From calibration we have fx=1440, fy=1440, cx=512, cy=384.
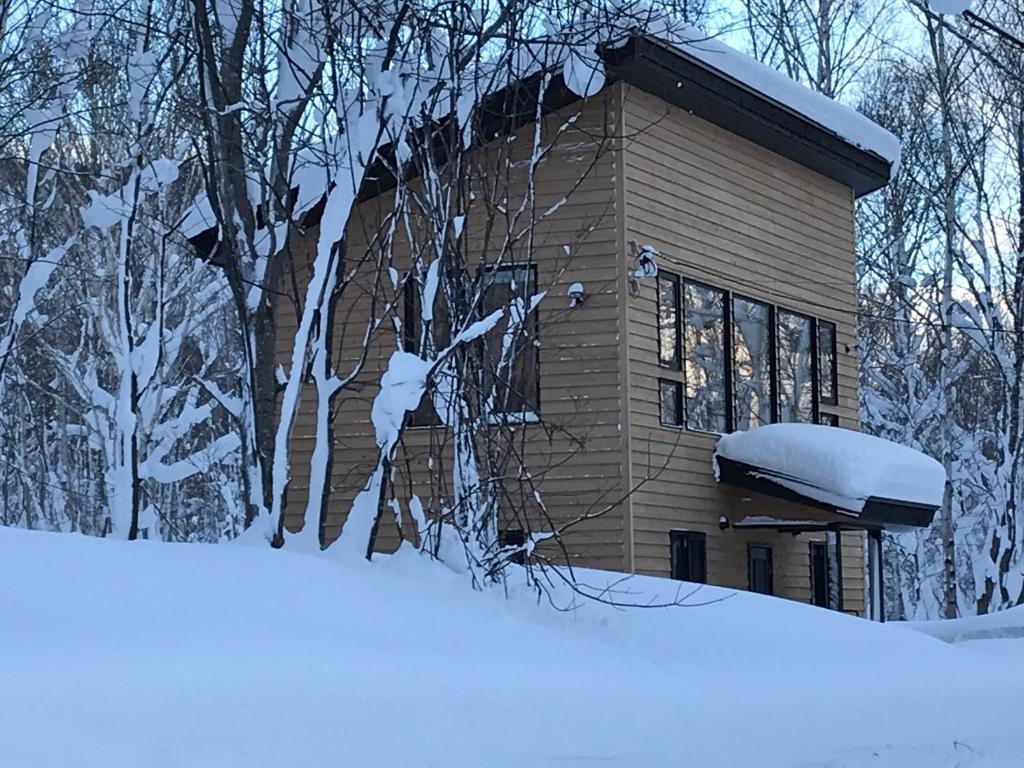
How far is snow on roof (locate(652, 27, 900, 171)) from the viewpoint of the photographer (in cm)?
1371

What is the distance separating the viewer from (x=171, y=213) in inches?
779

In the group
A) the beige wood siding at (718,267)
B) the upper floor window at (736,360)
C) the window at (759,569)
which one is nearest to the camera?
the beige wood siding at (718,267)

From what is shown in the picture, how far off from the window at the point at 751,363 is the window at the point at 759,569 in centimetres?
135

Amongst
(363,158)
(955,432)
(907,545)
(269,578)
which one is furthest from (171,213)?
(907,545)

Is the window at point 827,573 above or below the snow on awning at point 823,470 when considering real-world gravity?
below

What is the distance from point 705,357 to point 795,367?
2028 mm

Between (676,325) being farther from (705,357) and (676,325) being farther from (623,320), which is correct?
(623,320)

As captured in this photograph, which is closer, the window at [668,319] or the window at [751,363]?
the window at [668,319]

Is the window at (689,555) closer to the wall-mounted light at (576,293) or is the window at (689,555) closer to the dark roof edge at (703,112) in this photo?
the wall-mounted light at (576,293)

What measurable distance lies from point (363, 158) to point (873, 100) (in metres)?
19.9

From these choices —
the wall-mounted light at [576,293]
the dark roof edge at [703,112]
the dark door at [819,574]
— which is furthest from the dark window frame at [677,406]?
the dark door at [819,574]

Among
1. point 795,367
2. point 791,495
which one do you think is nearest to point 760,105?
point 795,367

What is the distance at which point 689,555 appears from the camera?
1416cm

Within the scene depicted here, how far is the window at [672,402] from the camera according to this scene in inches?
548
